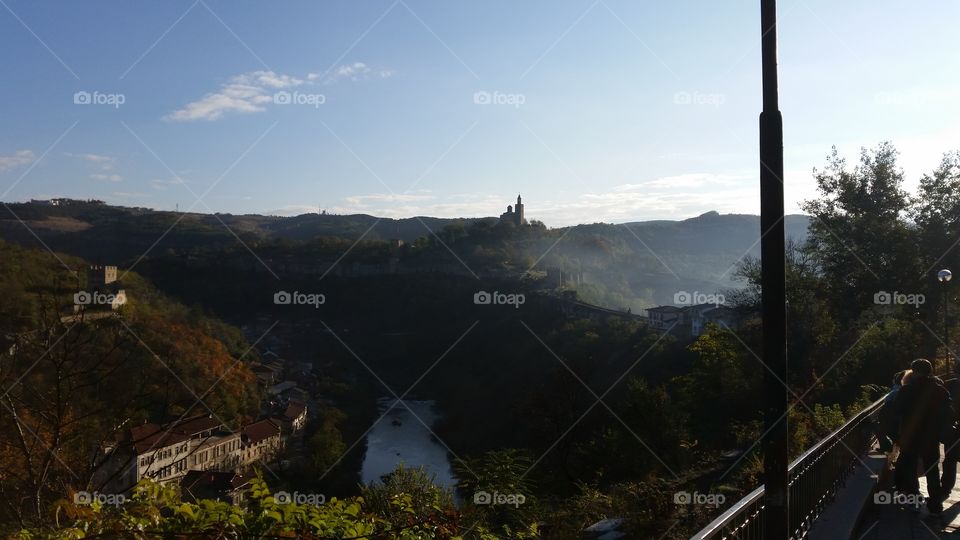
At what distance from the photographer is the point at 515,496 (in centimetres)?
951

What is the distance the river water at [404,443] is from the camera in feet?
116

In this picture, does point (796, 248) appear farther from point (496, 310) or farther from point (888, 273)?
point (496, 310)

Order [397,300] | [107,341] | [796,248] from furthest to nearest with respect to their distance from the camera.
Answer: [397,300], [107,341], [796,248]

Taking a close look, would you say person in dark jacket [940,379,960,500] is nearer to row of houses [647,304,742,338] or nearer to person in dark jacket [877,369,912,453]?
person in dark jacket [877,369,912,453]

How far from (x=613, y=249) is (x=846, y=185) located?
98.3 meters

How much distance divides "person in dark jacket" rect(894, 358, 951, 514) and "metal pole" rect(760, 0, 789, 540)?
3453 mm

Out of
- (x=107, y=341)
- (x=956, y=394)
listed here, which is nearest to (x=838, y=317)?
(x=956, y=394)
